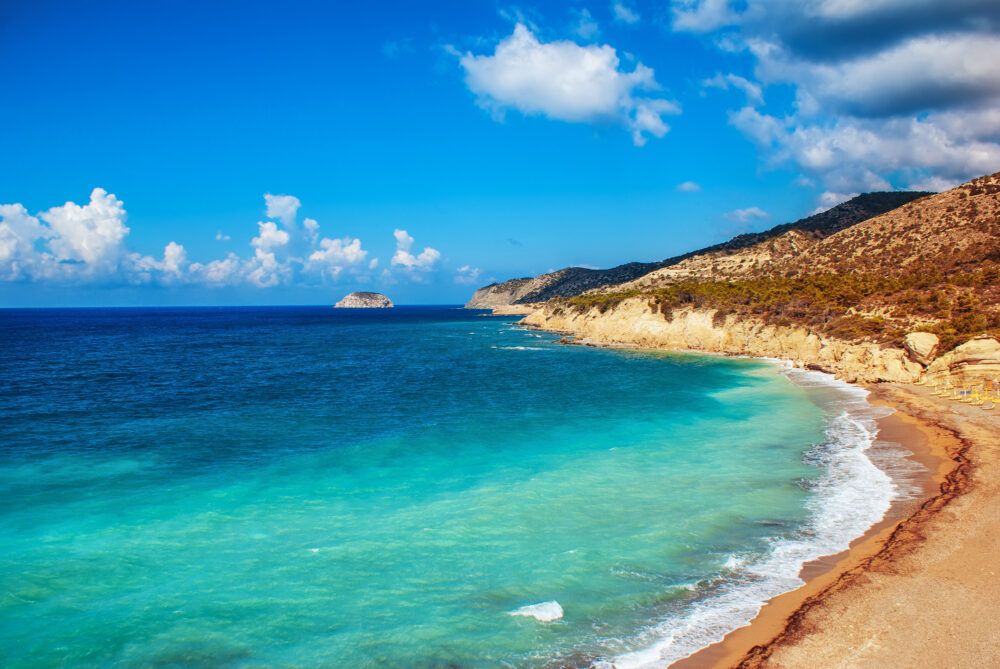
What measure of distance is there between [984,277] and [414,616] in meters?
57.5

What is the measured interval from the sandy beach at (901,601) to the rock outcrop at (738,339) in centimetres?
2439

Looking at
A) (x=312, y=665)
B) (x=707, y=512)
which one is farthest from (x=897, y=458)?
(x=312, y=665)

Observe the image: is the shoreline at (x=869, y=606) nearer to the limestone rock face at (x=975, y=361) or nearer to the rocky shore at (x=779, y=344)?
the limestone rock face at (x=975, y=361)

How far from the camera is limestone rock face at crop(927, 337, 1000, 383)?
3083cm

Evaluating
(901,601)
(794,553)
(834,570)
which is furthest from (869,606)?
(794,553)

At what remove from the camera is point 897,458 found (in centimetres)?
2002

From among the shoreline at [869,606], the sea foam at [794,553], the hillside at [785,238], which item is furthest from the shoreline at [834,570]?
the hillside at [785,238]

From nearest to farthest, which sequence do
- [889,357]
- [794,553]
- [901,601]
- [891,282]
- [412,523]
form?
[901,601], [794,553], [412,523], [889,357], [891,282]

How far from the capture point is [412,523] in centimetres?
1506

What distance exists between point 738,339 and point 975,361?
2832 centimetres

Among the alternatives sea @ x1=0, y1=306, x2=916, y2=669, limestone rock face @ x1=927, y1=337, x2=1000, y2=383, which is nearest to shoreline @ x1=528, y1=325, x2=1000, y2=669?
sea @ x1=0, y1=306, x2=916, y2=669

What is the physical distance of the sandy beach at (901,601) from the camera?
8.72 meters

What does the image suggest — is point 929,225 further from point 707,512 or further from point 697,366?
point 707,512

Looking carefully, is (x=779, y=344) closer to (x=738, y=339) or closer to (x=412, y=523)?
(x=738, y=339)
